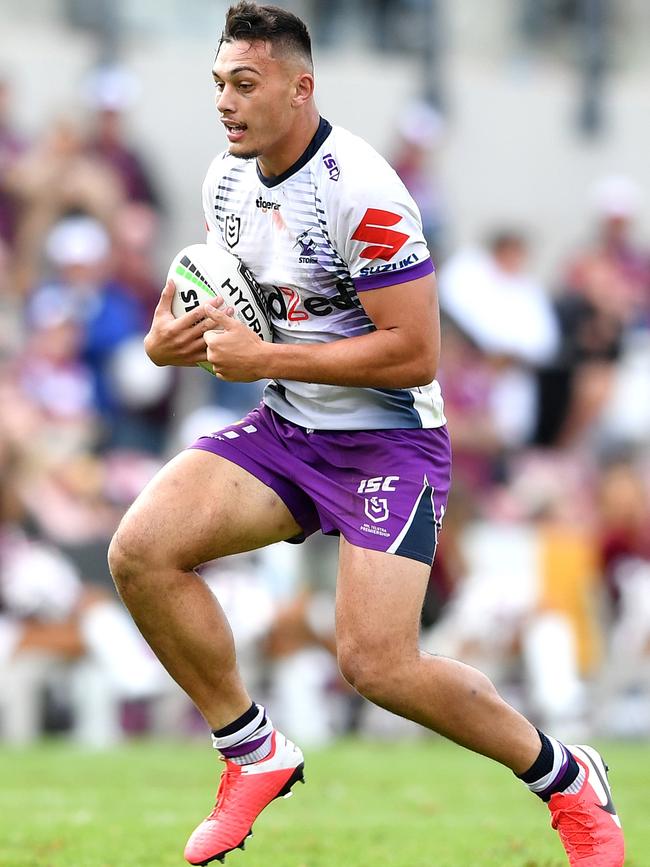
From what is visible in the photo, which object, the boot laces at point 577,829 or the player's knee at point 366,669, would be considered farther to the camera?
the boot laces at point 577,829

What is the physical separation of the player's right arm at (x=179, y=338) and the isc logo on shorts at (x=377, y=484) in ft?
2.17

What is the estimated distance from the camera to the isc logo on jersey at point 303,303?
5.79 metres

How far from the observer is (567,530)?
1265 cm

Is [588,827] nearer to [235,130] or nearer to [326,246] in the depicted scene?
[326,246]

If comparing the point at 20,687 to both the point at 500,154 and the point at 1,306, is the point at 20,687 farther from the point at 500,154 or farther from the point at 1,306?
the point at 500,154

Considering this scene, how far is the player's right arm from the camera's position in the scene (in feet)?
18.5

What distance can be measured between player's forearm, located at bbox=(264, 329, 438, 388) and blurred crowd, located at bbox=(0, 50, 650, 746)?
18.6 feet

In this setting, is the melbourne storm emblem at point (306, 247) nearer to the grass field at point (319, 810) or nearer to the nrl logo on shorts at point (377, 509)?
the nrl logo on shorts at point (377, 509)

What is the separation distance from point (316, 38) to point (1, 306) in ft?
16.8

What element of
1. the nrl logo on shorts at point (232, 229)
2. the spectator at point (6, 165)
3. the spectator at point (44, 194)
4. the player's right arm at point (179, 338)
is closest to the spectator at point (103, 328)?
the spectator at point (44, 194)

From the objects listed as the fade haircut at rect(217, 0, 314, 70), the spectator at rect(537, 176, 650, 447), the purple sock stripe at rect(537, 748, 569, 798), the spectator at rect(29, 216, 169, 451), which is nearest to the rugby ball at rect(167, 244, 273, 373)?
the fade haircut at rect(217, 0, 314, 70)

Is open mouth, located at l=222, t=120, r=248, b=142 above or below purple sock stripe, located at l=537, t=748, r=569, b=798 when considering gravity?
above

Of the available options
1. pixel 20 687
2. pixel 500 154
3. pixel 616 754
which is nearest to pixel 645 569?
pixel 616 754

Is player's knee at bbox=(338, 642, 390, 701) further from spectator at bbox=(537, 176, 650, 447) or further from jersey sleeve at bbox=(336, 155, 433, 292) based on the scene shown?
spectator at bbox=(537, 176, 650, 447)
